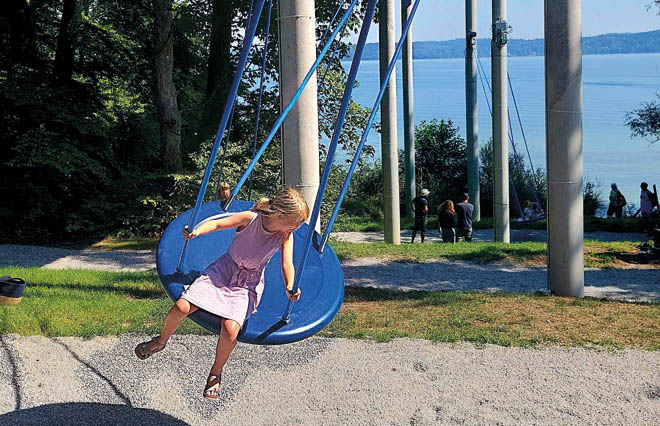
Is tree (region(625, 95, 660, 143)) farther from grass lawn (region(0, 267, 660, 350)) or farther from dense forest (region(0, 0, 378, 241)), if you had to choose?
grass lawn (region(0, 267, 660, 350))

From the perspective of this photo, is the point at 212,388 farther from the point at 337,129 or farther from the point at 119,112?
the point at 119,112

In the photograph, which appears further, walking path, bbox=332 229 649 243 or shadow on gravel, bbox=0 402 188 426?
walking path, bbox=332 229 649 243

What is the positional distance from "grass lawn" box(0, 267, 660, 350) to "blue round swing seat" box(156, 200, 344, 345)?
3110mm

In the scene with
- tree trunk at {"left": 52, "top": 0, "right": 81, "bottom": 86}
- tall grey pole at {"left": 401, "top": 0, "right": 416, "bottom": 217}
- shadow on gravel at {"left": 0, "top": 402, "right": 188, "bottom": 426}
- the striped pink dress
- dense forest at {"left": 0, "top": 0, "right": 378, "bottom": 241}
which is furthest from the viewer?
tall grey pole at {"left": 401, "top": 0, "right": 416, "bottom": 217}

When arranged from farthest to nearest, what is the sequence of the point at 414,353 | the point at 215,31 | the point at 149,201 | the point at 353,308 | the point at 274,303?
1. the point at 215,31
2. the point at 149,201
3. the point at 353,308
4. the point at 414,353
5. the point at 274,303

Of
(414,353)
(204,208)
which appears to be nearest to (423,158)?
(414,353)

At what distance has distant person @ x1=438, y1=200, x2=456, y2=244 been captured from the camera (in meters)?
18.3

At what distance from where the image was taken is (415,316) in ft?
32.3

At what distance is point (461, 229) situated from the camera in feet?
63.1

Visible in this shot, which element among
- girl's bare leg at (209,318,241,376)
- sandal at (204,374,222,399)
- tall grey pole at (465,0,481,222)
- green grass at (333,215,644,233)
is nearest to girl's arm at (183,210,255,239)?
girl's bare leg at (209,318,241,376)

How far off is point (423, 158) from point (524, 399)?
22305 millimetres

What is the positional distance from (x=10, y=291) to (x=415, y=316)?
462 cm

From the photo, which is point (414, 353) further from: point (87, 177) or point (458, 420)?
point (87, 177)

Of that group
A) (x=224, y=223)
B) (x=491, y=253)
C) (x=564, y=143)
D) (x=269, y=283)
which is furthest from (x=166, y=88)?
(x=224, y=223)
